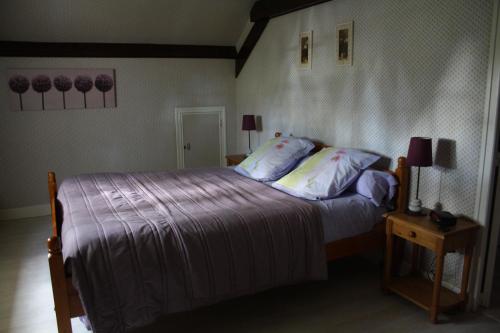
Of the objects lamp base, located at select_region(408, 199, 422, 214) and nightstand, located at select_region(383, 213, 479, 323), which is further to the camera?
lamp base, located at select_region(408, 199, 422, 214)

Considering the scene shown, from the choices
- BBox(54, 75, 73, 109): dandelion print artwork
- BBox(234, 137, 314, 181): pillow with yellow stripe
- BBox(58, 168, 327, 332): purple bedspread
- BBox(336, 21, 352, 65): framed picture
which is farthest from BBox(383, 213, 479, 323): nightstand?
BBox(54, 75, 73, 109): dandelion print artwork

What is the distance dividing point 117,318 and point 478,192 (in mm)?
2256

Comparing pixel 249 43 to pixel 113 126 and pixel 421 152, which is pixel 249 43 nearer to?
pixel 113 126

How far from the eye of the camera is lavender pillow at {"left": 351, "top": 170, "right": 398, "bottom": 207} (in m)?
2.94

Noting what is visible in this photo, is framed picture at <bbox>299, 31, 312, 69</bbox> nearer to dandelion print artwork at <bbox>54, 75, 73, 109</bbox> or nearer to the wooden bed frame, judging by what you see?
the wooden bed frame

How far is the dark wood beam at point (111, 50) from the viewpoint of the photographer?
4.35m

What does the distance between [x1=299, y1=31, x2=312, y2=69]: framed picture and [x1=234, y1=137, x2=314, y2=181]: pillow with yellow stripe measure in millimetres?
762

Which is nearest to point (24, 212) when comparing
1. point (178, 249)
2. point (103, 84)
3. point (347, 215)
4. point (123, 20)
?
point (103, 84)

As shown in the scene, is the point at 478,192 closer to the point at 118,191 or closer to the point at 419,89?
the point at 419,89

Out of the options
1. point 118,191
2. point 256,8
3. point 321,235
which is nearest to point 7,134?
point 118,191

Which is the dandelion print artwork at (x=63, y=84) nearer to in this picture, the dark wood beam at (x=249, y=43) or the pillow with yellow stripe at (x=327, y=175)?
the dark wood beam at (x=249, y=43)

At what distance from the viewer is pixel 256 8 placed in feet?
15.2

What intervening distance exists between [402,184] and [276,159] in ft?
3.73

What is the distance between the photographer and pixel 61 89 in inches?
181
